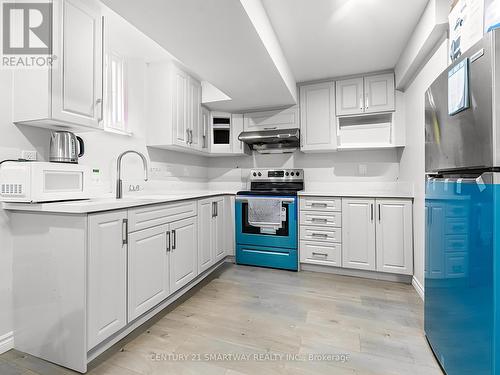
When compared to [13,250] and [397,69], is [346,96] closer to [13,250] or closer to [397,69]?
[397,69]

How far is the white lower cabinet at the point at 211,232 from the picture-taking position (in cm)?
257

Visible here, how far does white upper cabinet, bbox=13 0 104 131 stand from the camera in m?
1.47

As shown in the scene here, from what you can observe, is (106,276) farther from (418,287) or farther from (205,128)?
(418,287)

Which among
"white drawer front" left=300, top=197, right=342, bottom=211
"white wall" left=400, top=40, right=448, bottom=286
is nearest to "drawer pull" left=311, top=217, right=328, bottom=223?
"white drawer front" left=300, top=197, right=342, bottom=211

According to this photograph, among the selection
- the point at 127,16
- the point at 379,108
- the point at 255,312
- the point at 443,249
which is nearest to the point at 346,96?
the point at 379,108

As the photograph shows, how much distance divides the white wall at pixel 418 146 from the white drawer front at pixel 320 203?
764mm

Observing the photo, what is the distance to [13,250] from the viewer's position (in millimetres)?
1554

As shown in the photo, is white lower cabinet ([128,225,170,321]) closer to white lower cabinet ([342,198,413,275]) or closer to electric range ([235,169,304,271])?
electric range ([235,169,304,271])

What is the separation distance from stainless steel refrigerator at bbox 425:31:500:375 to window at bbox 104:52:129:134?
8.40 feet

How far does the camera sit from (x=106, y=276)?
145cm

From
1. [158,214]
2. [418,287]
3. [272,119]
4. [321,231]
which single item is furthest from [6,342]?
[272,119]

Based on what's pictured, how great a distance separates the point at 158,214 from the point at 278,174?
6.44ft

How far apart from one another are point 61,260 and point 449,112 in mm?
2238

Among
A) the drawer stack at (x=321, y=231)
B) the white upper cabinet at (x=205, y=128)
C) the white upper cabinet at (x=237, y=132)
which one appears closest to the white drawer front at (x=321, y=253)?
the drawer stack at (x=321, y=231)
